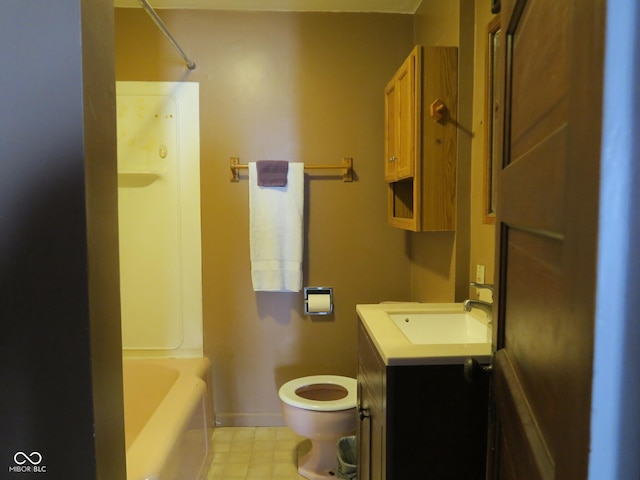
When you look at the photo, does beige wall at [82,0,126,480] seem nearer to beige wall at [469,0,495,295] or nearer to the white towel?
beige wall at [469,0,495,295]

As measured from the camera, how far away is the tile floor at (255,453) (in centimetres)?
223

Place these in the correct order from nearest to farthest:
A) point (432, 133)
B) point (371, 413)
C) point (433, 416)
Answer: point (433, 416) < point (371, 413) < point (432, 133)

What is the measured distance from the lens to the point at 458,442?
1.22 metres

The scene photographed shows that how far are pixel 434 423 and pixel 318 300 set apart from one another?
145 cm

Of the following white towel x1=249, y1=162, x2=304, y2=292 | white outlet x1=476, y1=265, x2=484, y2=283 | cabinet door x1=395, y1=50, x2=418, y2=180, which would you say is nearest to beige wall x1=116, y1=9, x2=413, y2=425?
white towel x1=249, y1=162, x2=304, y2=292

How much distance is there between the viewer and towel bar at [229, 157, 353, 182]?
2570 millimetres

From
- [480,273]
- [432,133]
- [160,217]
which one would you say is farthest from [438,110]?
[160,217]

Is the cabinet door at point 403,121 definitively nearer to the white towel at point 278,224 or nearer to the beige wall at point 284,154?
the beige wall at point 284,154

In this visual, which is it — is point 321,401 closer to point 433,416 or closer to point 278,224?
point 278,224

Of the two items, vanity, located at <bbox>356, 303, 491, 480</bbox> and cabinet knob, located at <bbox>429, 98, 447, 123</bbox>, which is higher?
cabinet knob, located at <bbox>429, 98, 447, 123</bbox>

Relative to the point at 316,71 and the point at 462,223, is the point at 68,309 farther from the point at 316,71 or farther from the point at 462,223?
the point at 316,71

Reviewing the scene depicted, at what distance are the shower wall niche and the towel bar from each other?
0.23m

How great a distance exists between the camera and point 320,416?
2043 millimetres

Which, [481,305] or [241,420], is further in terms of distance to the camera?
[241,420]
